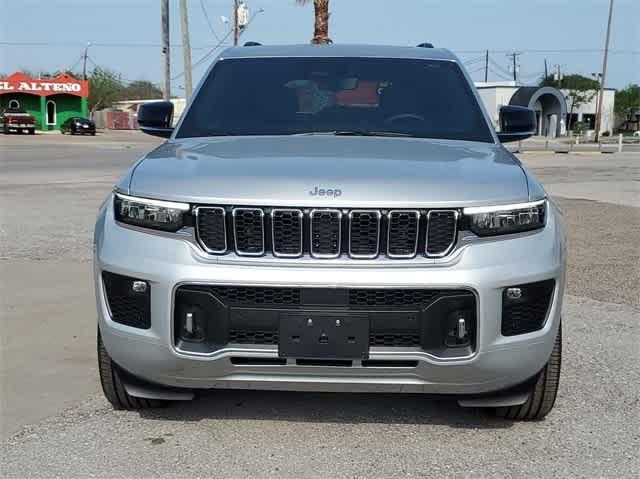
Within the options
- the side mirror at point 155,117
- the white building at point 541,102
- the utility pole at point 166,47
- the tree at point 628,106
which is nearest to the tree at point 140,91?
the white building at point 541,102

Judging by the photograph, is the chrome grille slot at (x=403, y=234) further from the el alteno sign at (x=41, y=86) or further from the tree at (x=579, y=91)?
the tree at (x=579, y=91)

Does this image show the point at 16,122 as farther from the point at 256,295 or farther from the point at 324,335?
the point at 324,335

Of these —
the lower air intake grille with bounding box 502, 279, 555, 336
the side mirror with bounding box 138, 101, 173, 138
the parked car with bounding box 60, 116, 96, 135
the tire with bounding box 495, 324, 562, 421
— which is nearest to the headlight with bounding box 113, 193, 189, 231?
the lower air intake grille with bounding box 502, 279, 555, 336

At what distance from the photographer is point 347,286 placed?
3.23m

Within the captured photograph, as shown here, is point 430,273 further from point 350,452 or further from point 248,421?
point 248,421

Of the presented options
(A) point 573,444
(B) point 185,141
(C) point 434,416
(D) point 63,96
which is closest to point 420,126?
(B) point 185,141

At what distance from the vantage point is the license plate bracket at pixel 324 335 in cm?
325

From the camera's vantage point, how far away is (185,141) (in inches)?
169

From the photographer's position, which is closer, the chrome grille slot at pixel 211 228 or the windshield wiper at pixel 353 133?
the chrome grille slot at pixel 211 228

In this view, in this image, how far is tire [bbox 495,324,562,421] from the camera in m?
3.71

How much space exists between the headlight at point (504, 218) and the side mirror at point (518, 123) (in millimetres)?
1577

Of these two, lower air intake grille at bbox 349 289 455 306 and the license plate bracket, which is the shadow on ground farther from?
lower air intake grille at bbox 349 289 455 306

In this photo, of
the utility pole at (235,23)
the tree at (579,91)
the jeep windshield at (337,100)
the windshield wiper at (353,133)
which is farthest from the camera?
the tree at (579,91)

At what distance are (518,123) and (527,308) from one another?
1.93 metres
